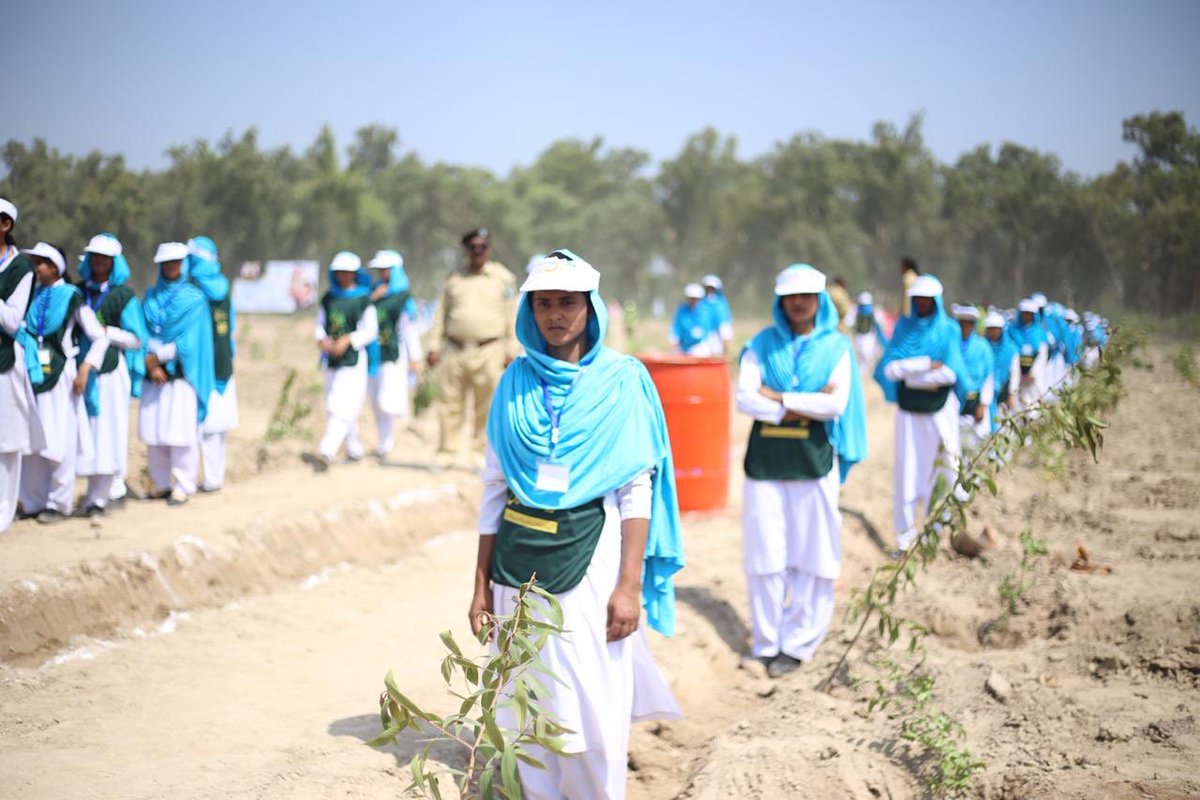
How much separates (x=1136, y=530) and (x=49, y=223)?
365 inches

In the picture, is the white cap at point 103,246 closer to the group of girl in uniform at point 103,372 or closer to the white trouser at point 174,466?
the group of girl in uniform at point 103,372

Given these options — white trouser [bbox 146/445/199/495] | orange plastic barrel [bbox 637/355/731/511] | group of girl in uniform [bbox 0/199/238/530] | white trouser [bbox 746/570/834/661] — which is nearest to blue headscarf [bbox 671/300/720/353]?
orange plastic barrel [bbox 637/355/731/511]

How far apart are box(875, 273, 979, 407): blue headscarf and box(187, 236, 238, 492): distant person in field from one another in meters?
4.89

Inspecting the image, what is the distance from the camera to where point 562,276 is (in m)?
3.20

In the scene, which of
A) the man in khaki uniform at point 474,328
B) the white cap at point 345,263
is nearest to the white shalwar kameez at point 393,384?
the white cap at point 345,263

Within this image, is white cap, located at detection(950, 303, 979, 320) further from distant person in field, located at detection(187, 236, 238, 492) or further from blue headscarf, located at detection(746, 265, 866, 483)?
distant person in field, located at detection(187, 236, 238, 492)

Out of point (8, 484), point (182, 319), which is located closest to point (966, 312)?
point (182, 319)

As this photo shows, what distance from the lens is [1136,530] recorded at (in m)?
8.16

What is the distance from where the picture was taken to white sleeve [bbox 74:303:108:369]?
261 inches

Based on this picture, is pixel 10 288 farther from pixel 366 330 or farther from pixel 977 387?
pixel 977 387

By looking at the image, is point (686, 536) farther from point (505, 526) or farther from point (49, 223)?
point (49, 223)

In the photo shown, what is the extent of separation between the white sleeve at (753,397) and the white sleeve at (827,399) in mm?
77

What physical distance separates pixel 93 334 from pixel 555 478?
463cm

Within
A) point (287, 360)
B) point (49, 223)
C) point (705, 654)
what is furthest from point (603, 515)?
point (287, 360)
